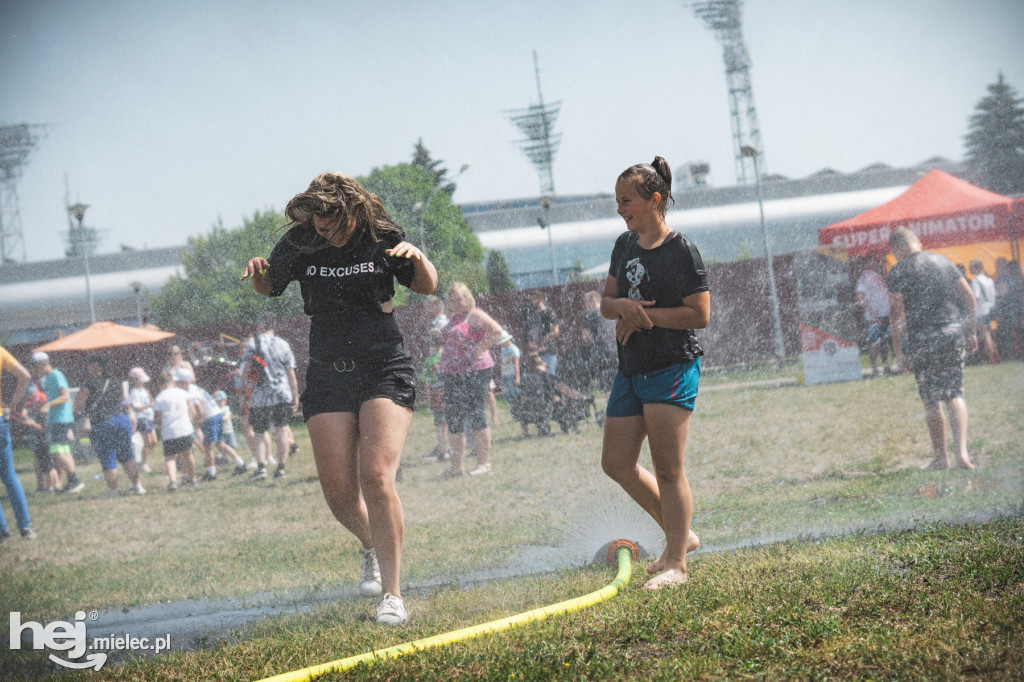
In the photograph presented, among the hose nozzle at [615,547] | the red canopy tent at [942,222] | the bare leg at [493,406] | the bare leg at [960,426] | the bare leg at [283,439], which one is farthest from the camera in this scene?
the red canopy tent at [942,222]

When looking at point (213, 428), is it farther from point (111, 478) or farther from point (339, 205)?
point (339, 205)

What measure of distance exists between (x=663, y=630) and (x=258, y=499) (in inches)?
119

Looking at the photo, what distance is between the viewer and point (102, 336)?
484 centimetres

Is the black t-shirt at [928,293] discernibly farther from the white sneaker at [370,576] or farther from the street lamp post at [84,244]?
the street lamp post at [84,244]

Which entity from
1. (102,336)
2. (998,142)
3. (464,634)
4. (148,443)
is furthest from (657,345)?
(148,443)

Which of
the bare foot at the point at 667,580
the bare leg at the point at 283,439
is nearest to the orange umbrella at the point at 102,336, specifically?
the bare leg at the point at 283,439

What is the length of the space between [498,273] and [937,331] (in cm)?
258

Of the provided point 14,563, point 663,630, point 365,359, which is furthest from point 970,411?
point 14,563

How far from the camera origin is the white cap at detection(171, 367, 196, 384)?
510 centimetres

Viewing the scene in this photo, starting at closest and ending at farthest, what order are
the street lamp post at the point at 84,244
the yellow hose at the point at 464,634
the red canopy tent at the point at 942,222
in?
1. the yellow hose at the point at 464,634
2. the street lamp post at the point at 84,244
3. the red canopy tent at the point at 942,222

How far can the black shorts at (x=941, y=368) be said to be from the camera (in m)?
5.10

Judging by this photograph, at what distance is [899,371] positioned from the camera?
536cm

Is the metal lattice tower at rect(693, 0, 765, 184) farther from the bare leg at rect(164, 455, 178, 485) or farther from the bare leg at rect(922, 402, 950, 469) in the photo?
the bare leg at rect(164, 455, 178, 485)

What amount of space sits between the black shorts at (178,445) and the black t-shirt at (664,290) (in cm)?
337
